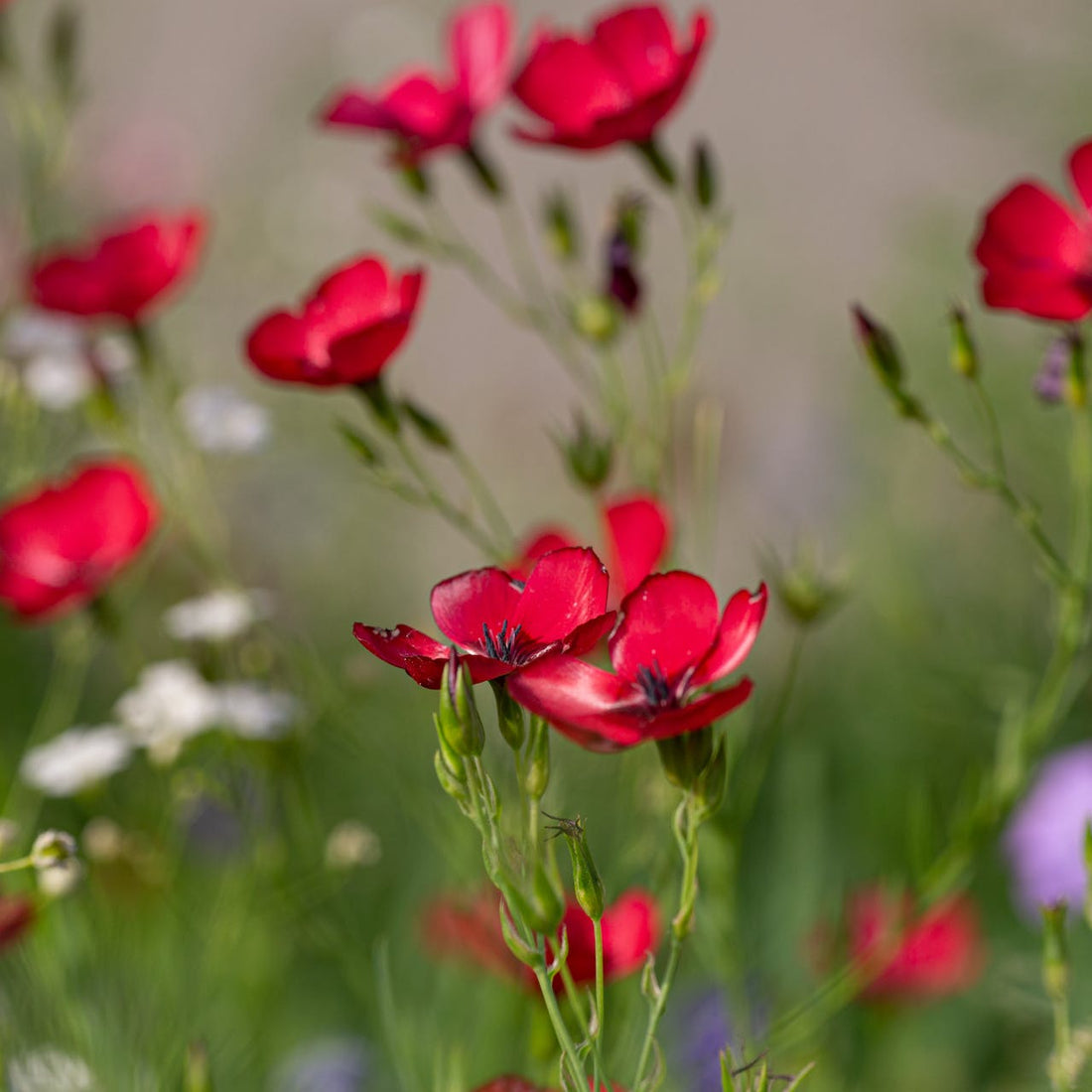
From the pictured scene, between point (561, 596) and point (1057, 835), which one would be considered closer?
point (561, 596)

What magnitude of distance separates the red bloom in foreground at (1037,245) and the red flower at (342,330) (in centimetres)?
22

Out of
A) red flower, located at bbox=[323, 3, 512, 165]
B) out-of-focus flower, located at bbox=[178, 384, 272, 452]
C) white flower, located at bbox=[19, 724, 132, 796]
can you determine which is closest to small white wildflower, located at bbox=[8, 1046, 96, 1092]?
white flower, located at bbox=[19, 724, 132, 796]

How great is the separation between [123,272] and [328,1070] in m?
0.47

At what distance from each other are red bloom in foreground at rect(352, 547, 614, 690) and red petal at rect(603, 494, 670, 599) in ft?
0.41

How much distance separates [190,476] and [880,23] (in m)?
1.85

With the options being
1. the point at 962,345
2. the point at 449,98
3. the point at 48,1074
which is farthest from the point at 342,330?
the point at 48,1074

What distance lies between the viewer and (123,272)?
2.45 ft

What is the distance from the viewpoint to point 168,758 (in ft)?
2.25

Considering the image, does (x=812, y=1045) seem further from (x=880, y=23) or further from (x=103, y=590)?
(x=880, y=23)

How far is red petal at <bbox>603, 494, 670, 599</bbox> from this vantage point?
1.92ft

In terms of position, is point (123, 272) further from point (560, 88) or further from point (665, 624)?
point (665, 624)

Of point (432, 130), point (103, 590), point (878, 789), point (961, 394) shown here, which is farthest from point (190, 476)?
point (961, 394)

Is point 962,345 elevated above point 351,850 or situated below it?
above

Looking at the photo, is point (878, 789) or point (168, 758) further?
point (878, 789)
